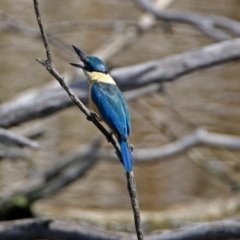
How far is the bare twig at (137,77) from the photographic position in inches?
99.6

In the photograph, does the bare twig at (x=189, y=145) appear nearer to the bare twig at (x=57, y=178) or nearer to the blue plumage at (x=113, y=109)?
the bare twig at (x=57, y=178)

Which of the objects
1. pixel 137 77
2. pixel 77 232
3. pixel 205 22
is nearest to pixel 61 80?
pixel 77 232

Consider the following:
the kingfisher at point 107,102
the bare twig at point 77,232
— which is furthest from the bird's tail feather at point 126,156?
the bare twig at point 77,232

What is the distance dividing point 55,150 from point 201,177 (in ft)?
2.75

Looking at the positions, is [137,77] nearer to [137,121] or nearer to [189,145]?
[189,145]

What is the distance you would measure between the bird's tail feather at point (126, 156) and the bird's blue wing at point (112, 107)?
2 cm

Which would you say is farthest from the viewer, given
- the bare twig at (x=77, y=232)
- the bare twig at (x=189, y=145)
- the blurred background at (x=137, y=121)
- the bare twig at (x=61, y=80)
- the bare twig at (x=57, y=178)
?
the blurred background at (x=137, y=121)

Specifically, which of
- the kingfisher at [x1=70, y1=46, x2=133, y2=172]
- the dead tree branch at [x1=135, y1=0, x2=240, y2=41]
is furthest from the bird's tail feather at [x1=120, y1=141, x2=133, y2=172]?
the dead tree branch at [x1=135, y1=0, x2=240, y2=41]

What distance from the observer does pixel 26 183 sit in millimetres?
Answer: 3420

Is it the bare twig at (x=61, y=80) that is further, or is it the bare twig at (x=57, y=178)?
the bare twig at (x=57, y=178)

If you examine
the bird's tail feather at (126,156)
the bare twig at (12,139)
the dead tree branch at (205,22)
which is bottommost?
the bird's tail feather at (126,156)

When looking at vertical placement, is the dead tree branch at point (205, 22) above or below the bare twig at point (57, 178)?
above

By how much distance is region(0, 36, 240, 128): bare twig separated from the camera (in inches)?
99.6

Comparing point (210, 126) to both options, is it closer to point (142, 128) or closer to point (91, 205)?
point (142, 128)
